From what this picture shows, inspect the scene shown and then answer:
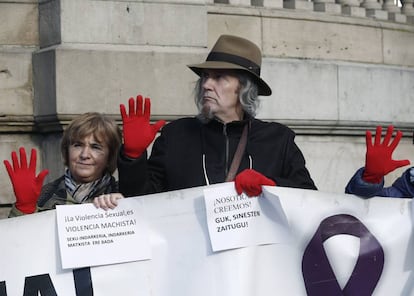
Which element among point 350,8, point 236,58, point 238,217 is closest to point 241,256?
point 238,217

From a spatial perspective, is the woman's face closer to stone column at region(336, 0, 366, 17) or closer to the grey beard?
the grey beard

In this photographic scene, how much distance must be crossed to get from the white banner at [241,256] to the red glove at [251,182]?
0.15 feet

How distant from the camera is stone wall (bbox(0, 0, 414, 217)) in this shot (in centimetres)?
721

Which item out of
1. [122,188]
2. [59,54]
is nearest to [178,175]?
[122,188]

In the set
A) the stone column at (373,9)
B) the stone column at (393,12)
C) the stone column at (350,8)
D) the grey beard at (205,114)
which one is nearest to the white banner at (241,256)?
the grey beard at (205,114)

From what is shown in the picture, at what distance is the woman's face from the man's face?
50cm

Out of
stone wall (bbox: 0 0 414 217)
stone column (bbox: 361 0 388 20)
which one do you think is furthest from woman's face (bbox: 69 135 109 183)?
stone column (bbox: 361 0 388 20)

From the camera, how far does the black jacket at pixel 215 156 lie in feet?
17.4

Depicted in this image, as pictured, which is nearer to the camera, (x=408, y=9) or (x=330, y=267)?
(x=330, y=267)

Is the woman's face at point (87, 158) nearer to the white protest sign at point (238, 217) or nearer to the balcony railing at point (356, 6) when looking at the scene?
the white protest sign at point (238, 217)

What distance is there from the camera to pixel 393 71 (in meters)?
8.67

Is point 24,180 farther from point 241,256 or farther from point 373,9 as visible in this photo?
point 373,9

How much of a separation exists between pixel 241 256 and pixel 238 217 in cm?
17

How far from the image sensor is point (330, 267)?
512cm
